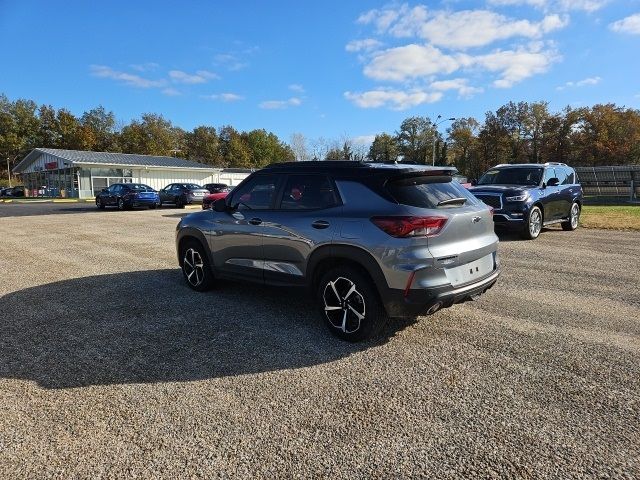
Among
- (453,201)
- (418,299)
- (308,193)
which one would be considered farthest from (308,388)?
(453,201)

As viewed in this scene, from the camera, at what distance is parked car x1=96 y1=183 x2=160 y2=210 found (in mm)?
24312

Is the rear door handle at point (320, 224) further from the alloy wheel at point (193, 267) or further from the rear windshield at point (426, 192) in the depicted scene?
the alloy wheel at point (193, 267)

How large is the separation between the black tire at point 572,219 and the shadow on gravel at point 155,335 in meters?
9.71

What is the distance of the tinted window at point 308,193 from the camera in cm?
427

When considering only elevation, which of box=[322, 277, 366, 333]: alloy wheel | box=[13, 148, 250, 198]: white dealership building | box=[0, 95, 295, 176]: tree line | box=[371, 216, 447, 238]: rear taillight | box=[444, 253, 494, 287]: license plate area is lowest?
box=[322, 277, 366, 333]: alloy wheel

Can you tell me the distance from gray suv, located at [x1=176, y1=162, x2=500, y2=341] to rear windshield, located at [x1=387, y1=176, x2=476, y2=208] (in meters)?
0.01

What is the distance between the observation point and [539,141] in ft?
188

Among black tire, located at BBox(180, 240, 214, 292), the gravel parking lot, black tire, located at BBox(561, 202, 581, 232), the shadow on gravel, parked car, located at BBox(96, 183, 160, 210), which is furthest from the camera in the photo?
parked car, located at BBox(96, 183, 160, 210)

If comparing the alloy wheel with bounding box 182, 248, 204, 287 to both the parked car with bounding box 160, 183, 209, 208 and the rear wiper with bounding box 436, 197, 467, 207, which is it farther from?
the parked car with bounding box 160, 183, 209, 208

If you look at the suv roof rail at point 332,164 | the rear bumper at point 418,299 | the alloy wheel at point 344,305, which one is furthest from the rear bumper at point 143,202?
the rear bumper at point 418,299

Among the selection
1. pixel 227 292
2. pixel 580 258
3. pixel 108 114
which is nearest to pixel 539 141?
pixel 580 258

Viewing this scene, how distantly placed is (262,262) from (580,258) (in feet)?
20.6

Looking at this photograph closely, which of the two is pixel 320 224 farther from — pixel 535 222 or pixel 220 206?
pixel 535 222

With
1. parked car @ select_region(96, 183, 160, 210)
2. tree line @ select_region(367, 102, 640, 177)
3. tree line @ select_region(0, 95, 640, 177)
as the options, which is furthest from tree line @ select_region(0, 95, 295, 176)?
parked car @ select_region(96, 183, 160, 210)
